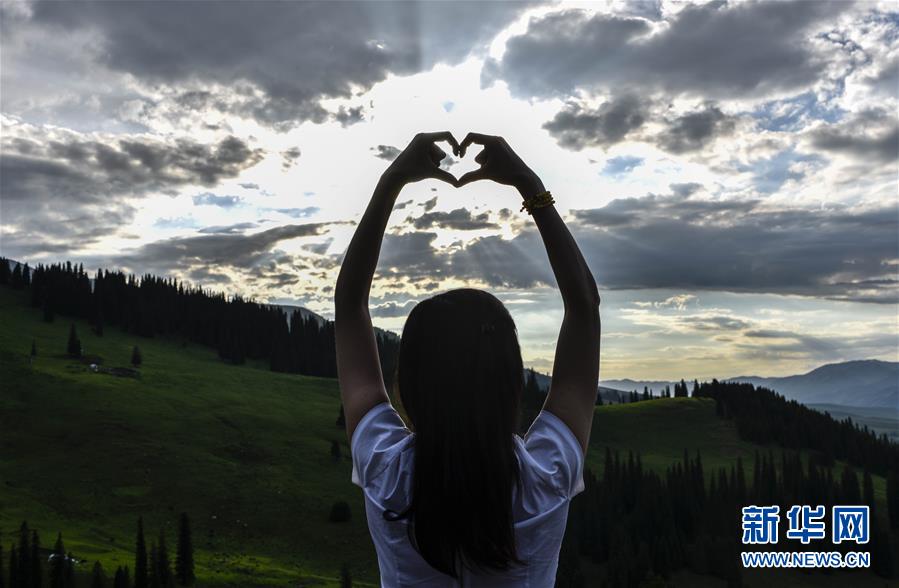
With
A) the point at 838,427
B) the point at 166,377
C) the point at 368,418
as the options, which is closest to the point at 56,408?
the point at 166,377

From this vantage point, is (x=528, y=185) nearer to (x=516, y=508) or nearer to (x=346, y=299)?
(x=346, y=299)

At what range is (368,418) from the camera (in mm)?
3125

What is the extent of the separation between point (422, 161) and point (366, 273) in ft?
2.08

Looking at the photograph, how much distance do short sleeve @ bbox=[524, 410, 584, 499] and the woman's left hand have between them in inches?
54.0

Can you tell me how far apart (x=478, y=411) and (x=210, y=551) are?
78928 millimetres

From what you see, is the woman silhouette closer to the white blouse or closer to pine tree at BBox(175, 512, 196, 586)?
the white blouse

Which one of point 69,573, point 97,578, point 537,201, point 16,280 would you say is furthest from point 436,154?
point 16,280

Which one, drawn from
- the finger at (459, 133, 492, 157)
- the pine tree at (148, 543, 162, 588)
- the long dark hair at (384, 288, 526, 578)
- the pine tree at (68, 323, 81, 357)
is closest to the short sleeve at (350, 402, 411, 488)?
the long dark hair at (384, 288, 526, 578)

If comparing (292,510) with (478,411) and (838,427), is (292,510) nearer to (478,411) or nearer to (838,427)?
(478,411)

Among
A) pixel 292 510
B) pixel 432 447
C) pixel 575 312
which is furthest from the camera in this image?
pixel 292 510

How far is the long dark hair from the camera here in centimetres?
279

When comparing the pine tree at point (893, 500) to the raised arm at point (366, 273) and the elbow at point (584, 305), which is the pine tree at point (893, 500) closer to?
the elbow at point (584, 305)

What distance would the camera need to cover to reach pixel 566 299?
3475 millimetres

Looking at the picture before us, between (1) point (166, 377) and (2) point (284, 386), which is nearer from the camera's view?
(1) point (166, 377)
